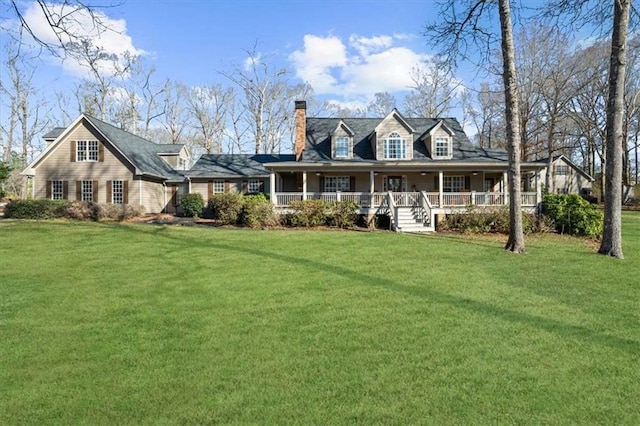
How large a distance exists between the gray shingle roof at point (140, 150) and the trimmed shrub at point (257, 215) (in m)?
9.28

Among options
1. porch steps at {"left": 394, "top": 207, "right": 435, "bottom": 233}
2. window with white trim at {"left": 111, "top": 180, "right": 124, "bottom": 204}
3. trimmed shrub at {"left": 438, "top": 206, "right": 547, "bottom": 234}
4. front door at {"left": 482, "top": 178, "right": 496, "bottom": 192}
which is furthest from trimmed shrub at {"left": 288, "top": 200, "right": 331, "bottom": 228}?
window with white trim at {"left": 111, "top": 180, "right": 124, "bottom": 204}

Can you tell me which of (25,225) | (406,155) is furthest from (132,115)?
(406,155)

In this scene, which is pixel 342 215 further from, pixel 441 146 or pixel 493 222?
pixel 441 146

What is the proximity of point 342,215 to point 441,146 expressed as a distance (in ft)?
27.9

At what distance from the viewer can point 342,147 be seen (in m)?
22.4

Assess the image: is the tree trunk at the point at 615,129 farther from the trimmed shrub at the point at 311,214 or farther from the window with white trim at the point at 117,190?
the window with white trim at the point at 117,190

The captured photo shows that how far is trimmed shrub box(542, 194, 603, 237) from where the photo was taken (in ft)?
51.8

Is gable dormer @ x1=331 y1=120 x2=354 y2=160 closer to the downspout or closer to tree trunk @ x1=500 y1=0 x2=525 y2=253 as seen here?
tree trunk @ x1=500 y1=0 x2=525 y2=253

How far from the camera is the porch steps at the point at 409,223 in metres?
17.1

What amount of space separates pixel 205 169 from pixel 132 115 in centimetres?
2023

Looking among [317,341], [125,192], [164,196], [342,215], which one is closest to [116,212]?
[125,192]

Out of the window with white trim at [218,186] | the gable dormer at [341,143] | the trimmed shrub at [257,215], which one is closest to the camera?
the trimmed shrub at [257,215]

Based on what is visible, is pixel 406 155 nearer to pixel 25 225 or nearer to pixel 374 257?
pixel 374 257

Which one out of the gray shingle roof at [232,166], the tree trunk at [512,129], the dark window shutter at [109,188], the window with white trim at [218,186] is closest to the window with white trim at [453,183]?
the gray shingle roof at [232,166]
